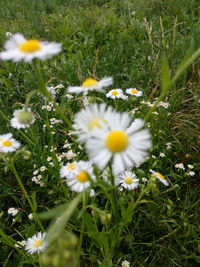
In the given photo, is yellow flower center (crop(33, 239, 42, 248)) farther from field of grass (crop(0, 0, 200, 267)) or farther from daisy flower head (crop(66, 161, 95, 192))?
daisy flower head (crop(66, 161, 95, 192))

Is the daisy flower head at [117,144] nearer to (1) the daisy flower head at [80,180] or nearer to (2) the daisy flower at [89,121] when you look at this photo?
(2) the daisy flower at [89,121]

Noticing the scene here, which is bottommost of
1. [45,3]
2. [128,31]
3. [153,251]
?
[153,251]

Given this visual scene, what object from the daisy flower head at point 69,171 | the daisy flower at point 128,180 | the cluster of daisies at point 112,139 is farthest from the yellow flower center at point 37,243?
the cluster of daisies at point 112,139

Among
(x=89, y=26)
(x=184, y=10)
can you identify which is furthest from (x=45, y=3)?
(x=184, y=10)

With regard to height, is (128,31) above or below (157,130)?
above

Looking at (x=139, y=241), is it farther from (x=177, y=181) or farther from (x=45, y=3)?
(x=45, y=3)
